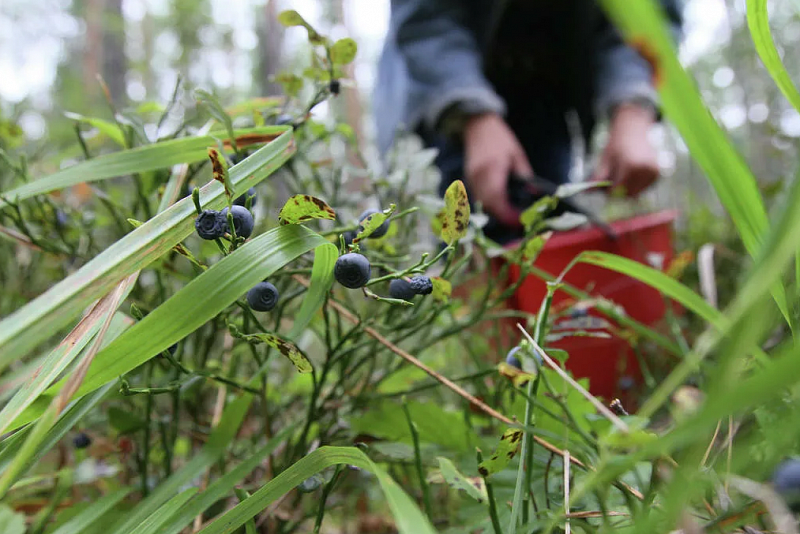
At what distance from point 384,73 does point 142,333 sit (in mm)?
1649

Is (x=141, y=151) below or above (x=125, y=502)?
above

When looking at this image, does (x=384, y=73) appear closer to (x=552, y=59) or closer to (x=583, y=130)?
(x=552, y=59)

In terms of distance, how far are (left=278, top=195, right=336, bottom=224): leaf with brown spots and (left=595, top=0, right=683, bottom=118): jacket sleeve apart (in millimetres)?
1310

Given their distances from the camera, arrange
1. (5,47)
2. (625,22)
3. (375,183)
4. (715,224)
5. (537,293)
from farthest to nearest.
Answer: (5,47)
(715,224)
(537,293)
(375,183)
(625,22)

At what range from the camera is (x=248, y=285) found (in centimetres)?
32

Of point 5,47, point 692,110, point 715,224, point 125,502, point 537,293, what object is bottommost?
point 715,224

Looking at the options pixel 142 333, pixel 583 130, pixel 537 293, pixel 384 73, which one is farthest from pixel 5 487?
pixel 583 130

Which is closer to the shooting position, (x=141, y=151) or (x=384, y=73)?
(x=141, y=151)

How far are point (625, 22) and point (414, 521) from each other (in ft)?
0.77

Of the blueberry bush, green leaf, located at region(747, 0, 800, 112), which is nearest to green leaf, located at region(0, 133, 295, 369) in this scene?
the blueberry bush

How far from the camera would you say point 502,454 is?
34cm

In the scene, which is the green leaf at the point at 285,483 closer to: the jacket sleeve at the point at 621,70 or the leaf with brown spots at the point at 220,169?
the leaf with brown spots at the point at 220,169

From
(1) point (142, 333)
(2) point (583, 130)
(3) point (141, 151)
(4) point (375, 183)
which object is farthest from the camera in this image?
(2) point (583, 130)

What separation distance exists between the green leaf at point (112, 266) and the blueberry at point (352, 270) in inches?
3.6
